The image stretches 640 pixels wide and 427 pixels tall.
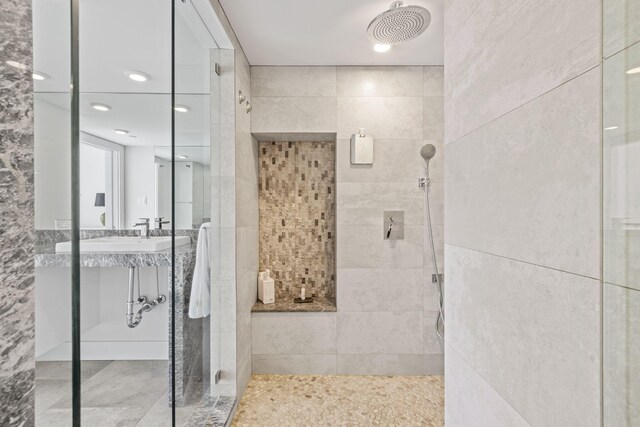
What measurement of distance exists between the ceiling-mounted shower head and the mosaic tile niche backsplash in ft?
3.42

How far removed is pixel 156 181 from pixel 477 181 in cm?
139

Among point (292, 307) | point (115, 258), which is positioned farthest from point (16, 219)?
point (292, 307)

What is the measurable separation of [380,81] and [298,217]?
4.28 ft

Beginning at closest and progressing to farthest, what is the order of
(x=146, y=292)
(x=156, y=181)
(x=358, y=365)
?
(x=146, y=292) → (x=156, y=181) → (x=358, y=365)

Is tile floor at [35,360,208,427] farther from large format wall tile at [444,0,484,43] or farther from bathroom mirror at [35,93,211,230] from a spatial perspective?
large format wall tile at [444,0,484,43]

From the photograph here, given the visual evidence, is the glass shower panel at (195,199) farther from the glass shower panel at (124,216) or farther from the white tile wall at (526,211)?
the white tile wall at (526,211)

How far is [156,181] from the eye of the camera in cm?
148

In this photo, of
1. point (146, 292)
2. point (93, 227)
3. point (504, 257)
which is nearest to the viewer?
point (504, 257)

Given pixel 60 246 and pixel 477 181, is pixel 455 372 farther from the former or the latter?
pixel 60 246

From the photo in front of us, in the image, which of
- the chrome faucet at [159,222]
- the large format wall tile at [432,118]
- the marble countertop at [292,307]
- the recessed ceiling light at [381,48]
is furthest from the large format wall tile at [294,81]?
the marble countertop at [292,307]

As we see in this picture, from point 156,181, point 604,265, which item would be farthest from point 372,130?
point 604,265

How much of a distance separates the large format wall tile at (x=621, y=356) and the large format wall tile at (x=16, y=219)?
0.91 meters

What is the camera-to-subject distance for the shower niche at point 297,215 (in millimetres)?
2715

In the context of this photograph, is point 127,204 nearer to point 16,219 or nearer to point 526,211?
point 16,219
